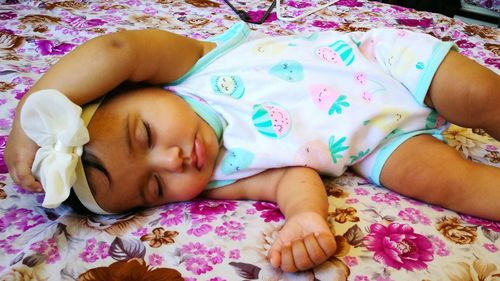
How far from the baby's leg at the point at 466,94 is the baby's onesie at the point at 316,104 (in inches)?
0.8

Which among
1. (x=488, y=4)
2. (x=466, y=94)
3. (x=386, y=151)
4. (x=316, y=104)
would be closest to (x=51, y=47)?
(x=316, y=104)

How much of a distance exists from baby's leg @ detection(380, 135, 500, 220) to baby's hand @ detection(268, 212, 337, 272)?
216mm

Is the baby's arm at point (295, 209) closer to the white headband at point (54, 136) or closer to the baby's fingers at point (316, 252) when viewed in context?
the baby's fingers at point (316, 252)

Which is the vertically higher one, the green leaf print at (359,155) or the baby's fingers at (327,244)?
the baby's fingers at (327,244)

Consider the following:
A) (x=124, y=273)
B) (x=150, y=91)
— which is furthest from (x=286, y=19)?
(x=124, y=273)

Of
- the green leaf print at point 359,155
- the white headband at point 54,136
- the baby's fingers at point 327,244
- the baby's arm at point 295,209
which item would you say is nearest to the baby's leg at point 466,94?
the green leaf print at point 359,155

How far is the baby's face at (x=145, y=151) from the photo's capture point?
69 cm

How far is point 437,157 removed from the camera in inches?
→ 29.9

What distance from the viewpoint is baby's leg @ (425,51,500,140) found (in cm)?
75

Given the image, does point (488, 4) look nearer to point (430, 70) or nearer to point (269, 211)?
point (430, 70)

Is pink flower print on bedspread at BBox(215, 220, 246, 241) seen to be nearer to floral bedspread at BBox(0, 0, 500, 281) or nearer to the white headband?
floral bedspread at BBox(0, 0, 500, 281)

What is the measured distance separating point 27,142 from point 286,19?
1.13 metres

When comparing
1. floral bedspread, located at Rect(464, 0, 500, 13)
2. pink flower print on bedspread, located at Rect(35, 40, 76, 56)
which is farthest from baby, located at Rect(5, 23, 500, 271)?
floral bedspread, located at Rect(464, 0, 500, 13)

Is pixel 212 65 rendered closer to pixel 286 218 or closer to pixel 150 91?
pixel 150 91
